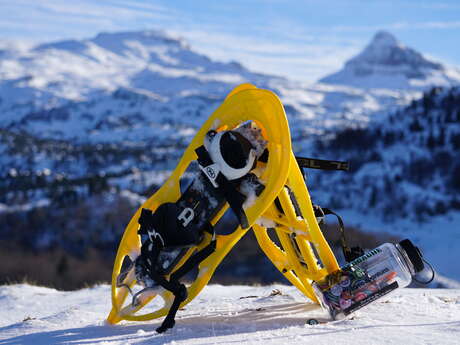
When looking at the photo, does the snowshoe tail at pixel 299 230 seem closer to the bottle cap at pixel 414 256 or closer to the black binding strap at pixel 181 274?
the black binding strap at pixel 181 274

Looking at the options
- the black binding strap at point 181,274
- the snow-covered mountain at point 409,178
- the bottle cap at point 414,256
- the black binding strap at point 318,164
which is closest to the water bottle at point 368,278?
the bottle cap at point 414,256

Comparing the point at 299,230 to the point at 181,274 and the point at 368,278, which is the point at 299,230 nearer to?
the point at 368,278

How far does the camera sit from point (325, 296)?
5527mm

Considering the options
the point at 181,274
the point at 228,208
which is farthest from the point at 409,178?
the point at 181,274

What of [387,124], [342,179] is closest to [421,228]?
[342,179]

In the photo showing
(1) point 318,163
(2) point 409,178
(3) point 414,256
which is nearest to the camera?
(3) point 414,256

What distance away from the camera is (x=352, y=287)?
549 centimetres

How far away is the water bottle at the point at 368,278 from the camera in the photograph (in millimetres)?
5445

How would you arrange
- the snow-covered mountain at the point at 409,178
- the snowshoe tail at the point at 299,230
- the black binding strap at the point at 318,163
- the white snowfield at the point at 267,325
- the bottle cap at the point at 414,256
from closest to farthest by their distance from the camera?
1. the white snowfield at the point at 267,325
2. the snowshoe tail at the point at 299,230
3. the bottle cap at the point at 414,256
4. the black binding strap at the point at 318,163
5. the snow-covered mountain at the point at 409,178

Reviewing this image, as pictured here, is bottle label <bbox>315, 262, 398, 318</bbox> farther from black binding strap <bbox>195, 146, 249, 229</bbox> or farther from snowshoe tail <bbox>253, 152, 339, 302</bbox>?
black binding strap <bbox>195, 146, 249, 229</bbox>

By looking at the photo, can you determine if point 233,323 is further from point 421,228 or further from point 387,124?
point 387,124

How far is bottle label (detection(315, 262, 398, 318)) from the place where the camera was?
5434 mm

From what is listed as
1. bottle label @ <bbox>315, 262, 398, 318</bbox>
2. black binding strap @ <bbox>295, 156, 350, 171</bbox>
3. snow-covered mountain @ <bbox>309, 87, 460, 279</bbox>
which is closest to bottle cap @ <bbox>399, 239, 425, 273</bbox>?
bottle label @ <bbox>315, 262, 398, 318</bbox>

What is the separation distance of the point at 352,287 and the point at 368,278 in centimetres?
23
